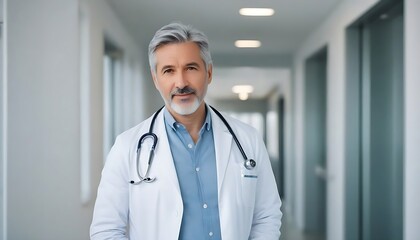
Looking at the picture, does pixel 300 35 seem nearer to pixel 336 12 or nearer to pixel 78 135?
pixel 336 12

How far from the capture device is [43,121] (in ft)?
10.4

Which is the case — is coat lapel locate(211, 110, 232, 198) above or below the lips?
below

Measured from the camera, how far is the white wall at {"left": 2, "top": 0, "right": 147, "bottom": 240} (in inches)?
116

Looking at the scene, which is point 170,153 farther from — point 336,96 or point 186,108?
point 336,96

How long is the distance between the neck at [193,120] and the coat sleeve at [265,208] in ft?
0.67

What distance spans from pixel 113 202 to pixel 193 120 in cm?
35

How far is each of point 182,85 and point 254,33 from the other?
4.38 m

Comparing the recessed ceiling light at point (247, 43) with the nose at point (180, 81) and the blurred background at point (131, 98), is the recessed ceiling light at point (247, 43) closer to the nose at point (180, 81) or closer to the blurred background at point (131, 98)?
the blurred background at point (131, 98)

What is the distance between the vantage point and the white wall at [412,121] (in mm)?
2664

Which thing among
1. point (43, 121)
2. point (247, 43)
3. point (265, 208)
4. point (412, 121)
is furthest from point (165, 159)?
point (247, 43)

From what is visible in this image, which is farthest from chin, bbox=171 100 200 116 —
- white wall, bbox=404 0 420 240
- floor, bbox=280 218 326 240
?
floor, bbox=280 218 326 240

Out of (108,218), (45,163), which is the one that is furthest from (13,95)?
(108,218)

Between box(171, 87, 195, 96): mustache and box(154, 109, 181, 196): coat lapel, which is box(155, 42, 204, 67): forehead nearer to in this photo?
box(171, 87, 195, 96): mustache

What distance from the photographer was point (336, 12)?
4.54 meters
